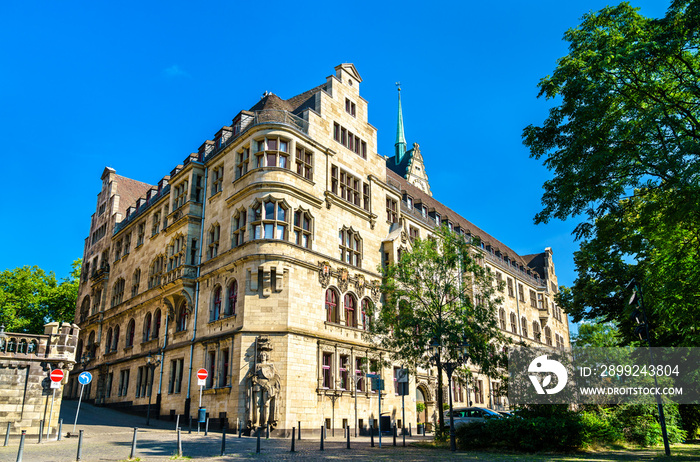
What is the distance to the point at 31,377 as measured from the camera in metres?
24.8

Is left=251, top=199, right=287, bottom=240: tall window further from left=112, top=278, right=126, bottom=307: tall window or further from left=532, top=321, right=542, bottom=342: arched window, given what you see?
left=532, top=321, right=542, bottom=342: arched window

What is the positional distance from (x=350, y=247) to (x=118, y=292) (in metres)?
23.6

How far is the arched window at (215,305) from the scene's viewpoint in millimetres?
31250

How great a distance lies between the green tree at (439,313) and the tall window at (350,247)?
242 inches

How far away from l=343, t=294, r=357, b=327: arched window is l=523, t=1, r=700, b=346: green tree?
54.9 feet

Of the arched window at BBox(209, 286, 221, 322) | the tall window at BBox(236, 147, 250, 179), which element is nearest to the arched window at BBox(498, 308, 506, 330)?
the arched window at BBox(209, 286, 221, 322)

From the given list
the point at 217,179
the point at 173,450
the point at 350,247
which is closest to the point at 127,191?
the point at 217,179

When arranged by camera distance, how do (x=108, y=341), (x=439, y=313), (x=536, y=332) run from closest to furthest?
1. (x=439, y=313)
2. (x=108, y=341)
3. (x=536, y=332)

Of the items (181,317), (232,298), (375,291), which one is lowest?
(181,317)

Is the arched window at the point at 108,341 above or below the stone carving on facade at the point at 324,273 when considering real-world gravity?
below

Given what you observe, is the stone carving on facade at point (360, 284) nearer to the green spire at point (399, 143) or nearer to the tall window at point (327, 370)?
the tall window at point (327, 370)

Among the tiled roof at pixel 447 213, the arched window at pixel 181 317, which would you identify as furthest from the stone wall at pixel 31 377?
the tiled roof at pixel 447 213

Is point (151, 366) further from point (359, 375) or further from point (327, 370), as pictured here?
point (359, 375)

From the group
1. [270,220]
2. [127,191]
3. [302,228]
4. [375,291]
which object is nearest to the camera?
[270,220]
